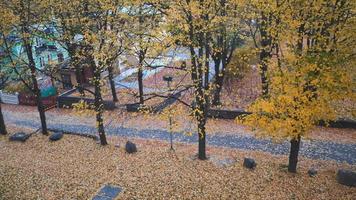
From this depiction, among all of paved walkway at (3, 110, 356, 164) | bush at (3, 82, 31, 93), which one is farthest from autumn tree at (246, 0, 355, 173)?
bush at (3, 82, 31, 93)

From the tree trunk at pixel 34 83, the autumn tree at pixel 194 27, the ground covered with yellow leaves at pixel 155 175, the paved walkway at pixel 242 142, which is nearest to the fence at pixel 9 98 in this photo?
the paved walkway at pixel 242 142

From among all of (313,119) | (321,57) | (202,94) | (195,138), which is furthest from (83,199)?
(321,57)

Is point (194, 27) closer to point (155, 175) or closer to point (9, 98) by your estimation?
point (155, 175)

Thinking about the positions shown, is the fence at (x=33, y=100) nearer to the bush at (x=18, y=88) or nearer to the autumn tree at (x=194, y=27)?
the bush at (x=18, y=88)

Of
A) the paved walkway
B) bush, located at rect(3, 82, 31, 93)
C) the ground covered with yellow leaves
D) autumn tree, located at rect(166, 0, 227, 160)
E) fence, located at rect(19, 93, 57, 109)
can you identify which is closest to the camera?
autumn tree, located at rect(166, 0, 227, 160)

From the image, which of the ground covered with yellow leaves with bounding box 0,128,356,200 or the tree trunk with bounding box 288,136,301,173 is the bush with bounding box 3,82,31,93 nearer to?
the ground covered with yellow leaves with bounding box 0,128,356,200

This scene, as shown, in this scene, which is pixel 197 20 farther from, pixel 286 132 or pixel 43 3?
pixel 43 3
